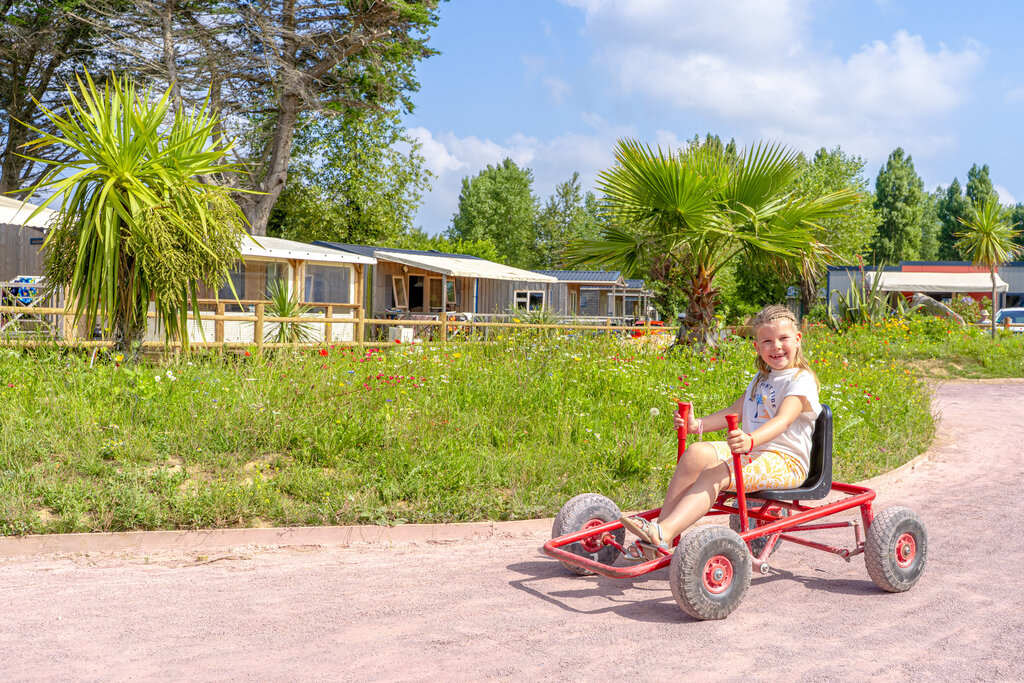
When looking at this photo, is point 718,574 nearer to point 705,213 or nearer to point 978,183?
point 705,213

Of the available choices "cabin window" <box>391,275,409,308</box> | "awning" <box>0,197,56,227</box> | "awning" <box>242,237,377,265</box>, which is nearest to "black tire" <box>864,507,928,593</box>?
"awning" <box>0,197,56,227</box>

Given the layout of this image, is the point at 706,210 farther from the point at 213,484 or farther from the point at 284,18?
the point at 284,18

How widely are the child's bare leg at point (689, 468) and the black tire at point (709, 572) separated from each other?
0.29 m

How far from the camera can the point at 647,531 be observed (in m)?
3.82

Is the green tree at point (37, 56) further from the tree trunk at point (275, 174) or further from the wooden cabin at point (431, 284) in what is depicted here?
the wooden cabin at point (431, 284)

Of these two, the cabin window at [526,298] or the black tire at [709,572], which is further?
the cabin window at [526,298]

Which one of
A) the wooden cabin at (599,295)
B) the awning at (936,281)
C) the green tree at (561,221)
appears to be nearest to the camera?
the awning at (936,281)

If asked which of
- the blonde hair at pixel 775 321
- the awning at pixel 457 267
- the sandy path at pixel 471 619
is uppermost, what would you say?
the awning at pixel 457 267

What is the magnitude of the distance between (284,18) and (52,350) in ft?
62.5

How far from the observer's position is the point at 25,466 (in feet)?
18.2

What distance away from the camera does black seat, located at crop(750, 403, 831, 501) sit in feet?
13.2

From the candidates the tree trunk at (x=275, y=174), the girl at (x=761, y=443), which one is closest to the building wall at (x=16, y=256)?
the tree trunk at (x=275, y=174)

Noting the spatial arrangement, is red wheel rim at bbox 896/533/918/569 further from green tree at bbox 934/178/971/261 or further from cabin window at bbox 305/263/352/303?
green tree at bbox 934/178/971/261

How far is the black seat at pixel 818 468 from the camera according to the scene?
4035 mm
